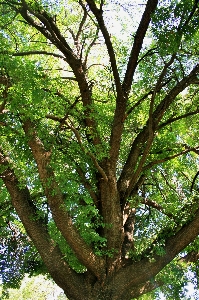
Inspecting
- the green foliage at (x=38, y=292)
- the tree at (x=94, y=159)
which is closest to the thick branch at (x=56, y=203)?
the tree at (x=94, y=159)

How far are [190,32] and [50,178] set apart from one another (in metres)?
3.19

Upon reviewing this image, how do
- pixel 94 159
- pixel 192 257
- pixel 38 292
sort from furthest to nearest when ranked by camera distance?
pixel 38 292
pixel 192 257
pixel 94 159

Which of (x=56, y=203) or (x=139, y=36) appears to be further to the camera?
(x=139, y=36)

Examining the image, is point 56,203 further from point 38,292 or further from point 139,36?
point 38,292

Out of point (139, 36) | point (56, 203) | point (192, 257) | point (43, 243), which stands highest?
point (139, 36)

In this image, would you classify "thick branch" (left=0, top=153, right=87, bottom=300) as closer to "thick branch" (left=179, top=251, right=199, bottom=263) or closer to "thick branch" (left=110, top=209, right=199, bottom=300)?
"thick branch" (left=110, top=209, right=199, bottom=300)

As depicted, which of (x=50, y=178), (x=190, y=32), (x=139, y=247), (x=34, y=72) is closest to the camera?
(x=190, y=32)

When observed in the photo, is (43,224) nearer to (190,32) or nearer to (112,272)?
(112,272)

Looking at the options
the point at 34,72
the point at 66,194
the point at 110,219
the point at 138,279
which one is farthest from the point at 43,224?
the point at 34,72

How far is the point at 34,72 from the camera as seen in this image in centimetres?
571

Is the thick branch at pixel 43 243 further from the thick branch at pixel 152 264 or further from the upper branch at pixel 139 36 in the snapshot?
the upper branch at pixel 139 36

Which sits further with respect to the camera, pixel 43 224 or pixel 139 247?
pixel 139 247

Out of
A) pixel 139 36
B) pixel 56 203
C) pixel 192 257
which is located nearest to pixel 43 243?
pixel 56 203

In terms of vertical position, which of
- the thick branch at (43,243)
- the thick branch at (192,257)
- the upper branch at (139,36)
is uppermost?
the upper branch at (139,36)
